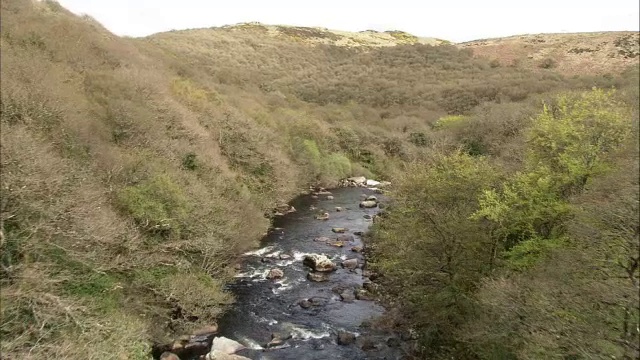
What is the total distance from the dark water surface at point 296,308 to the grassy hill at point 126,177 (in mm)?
1594

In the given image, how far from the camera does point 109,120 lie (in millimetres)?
31250

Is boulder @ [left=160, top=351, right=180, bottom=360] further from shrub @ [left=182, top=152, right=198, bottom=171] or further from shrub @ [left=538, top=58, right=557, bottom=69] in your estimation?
shrub @ [left=538, top=58, right=557, bottom=69]

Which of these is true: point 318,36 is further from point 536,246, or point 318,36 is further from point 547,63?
point 536,246

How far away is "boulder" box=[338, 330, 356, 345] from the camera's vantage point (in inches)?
879

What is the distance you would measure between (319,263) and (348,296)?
4551 millimetres

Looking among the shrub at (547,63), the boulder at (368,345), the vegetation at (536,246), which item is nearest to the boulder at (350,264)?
the vegetation at (536,246)

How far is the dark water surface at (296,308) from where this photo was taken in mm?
→ 21719

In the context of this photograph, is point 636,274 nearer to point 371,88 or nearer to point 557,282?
point 557,282

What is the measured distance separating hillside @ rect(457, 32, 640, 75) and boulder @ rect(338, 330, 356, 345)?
2654 inches

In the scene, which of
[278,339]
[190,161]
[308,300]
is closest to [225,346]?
[278,339]

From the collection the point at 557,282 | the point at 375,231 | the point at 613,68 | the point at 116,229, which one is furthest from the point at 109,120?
the point at 613,68

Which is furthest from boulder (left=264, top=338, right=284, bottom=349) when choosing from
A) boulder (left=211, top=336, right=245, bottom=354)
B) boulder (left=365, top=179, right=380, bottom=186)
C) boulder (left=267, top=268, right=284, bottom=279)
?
boulder (left=365, top=179, right=380, bottom=186)

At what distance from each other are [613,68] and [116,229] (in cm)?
8169

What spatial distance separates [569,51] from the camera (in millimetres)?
96000
